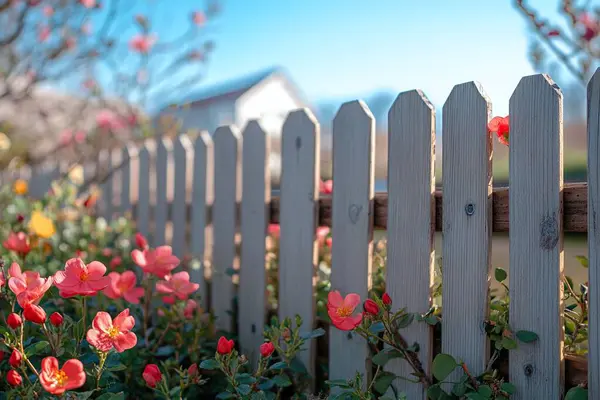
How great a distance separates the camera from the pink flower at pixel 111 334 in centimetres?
112

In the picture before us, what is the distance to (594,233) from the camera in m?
1.18

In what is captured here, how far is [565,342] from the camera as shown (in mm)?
1334

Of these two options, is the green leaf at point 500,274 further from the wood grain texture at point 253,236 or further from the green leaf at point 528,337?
the wood grain texture at point 253,236

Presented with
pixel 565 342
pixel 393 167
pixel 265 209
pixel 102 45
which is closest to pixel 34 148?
pixel 102 45

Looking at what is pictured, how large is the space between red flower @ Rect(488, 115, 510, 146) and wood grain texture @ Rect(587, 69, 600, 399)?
182mm

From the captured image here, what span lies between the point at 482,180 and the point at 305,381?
86cm

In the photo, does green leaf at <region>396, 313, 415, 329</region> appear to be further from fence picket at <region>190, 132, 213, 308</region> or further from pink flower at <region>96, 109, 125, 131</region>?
pink flower at <region>96, 109, 125, 131</region>

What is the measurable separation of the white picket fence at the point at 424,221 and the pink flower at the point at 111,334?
0.72 m

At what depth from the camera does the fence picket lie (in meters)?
2.43

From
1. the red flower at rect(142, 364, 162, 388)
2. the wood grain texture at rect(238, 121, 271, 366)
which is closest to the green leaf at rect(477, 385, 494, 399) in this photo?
the red flower at rect(142, 364, 162, 388)

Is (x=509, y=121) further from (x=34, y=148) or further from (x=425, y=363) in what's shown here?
(x=34, y=148)

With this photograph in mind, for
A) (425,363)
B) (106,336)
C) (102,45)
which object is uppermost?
(102,45)

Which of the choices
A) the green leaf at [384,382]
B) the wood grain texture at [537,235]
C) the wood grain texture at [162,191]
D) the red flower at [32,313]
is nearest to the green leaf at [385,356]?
the green leaf at [384,382]

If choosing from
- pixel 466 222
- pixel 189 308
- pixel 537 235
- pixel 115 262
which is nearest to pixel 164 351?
pixel 189 308
